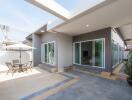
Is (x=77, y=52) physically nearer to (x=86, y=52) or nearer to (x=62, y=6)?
(x=86, y=52)

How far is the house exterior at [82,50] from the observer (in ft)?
18.5

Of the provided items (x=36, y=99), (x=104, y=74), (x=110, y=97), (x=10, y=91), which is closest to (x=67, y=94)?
(x=36, y=99)

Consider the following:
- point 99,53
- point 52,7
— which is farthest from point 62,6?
point 99,53

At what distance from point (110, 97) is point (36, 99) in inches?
101

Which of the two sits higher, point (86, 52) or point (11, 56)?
point (86, 52)

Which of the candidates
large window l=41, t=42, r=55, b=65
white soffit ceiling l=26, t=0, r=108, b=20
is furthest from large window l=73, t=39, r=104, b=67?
white soffit ceiling l=26, t=0, r=108, b=20

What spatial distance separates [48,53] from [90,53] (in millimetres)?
3812

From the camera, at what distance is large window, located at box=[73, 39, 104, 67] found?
605 centimetres

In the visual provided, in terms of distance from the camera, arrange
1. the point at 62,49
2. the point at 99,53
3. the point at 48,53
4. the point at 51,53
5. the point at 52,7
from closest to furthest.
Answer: the point at 52,7, the point at 99,53, the point at 62,49, the point at 51,53, the point at 48,53

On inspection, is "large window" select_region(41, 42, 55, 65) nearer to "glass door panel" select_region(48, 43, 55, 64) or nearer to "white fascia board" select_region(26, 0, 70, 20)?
"glass door panel" select_region(48, 43, 55, 64)

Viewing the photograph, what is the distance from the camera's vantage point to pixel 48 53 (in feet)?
26.7

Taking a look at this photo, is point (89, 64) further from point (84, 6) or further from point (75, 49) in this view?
point (84, 6)

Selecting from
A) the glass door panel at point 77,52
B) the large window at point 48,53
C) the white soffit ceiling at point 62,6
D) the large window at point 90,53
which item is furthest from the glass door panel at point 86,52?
the white soffit ceiling at point 62,6

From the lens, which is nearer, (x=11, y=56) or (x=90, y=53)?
(x=90, y=53)
